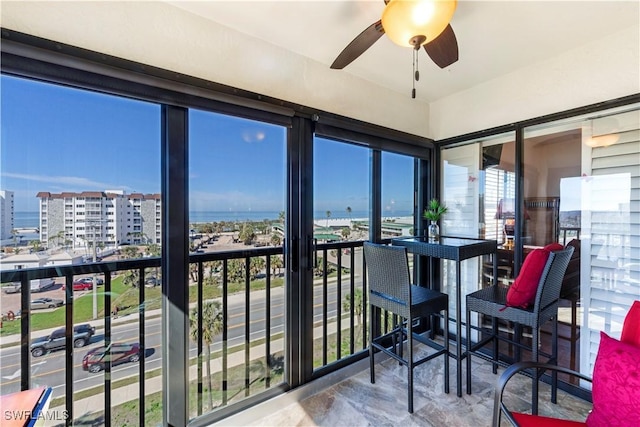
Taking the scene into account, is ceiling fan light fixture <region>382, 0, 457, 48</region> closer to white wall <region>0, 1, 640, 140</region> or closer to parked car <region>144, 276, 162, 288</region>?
white wall <region>0, 1, 640, 140</region>

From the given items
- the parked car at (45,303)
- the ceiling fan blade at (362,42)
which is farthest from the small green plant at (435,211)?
the parked car at (45,303)

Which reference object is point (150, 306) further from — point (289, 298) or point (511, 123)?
point (511, 123)

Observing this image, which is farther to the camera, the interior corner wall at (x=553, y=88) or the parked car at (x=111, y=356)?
the interior corner wall at (x=553, y=88)

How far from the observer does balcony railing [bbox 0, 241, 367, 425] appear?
1.40 metres

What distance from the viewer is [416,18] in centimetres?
117

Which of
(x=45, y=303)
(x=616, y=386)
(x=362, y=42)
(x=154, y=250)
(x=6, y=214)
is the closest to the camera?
(x=616, y=386)

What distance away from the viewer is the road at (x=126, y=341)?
129cm

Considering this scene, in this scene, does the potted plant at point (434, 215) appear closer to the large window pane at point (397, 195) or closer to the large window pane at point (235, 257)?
the large window pane at point (397, 195)

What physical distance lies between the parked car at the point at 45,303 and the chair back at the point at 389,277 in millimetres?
1892

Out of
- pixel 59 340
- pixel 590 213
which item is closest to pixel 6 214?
pixel 59 340

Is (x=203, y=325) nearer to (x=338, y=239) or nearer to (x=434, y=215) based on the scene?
(x=338, y=239)

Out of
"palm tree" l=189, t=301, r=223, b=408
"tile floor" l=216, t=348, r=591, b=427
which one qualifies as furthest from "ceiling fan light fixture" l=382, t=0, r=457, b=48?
"tile floor" l=216, t=348, r=591, b=427

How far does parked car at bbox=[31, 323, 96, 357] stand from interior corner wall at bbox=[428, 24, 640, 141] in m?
3.28

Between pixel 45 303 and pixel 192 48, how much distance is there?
62.6 inches
